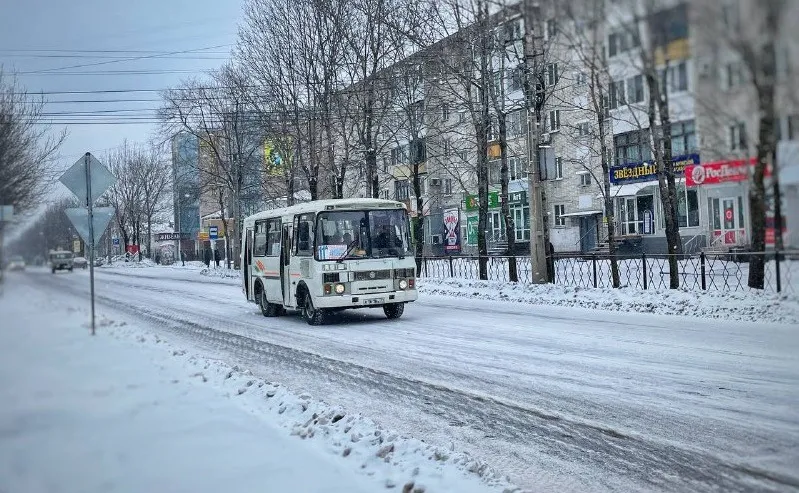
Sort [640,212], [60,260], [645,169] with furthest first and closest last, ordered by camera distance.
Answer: [640,212] → [645,169] → [60,260]

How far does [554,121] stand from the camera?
2458 centimetres

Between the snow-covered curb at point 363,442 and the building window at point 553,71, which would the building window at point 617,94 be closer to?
the building window at point 553,71

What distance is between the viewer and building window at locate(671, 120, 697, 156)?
282 cm

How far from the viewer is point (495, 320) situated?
15.9m

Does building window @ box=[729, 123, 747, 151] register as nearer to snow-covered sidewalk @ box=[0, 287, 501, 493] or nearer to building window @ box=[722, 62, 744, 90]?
building window @ box=[722, 62, 744, 90]

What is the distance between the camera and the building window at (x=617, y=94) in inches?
118

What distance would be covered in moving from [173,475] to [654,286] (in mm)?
16297

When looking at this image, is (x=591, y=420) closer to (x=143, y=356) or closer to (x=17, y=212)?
(x=143, y=356)

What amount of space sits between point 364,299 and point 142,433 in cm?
1136

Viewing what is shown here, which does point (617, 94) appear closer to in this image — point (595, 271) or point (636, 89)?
point (636, 89)

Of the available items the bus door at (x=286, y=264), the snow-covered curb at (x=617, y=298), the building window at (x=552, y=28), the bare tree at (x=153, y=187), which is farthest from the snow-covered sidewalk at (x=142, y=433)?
the bus door at (x=286, y=264)

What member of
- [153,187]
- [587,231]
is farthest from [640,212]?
[587,231]

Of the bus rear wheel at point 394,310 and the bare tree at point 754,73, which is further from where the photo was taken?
the bus rear wheel at point 394,310

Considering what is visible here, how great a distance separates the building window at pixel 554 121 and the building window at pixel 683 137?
66.0ft
